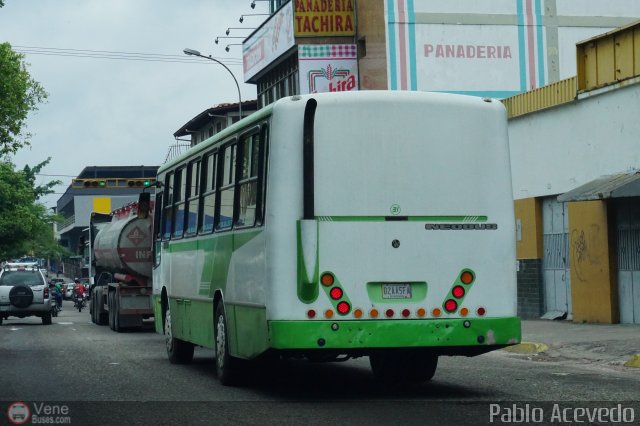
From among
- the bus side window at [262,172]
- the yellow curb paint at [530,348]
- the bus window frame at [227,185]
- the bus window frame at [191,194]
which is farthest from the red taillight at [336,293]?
the yellow curb paint at [530,348]

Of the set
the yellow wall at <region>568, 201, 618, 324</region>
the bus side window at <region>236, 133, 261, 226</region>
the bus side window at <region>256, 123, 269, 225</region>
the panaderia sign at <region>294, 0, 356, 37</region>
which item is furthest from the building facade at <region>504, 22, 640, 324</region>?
the panaderia sign at <region>294, 0, 356, 37</region>

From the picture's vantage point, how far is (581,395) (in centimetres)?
1295

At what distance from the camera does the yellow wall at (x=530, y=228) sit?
29.5 metres

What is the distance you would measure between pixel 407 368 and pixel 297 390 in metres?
1.52

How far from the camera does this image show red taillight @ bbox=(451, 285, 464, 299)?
506 inches

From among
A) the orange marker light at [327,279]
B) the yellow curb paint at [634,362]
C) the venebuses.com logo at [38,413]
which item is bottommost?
the venebuses.com logo at [38,413]

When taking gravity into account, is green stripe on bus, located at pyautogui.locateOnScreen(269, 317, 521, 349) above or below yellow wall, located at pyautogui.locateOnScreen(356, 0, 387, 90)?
below

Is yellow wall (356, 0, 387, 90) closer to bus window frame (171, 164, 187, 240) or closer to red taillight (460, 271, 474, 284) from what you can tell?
bus window frame (171, 164, 187, 240)

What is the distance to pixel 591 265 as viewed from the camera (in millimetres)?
26297

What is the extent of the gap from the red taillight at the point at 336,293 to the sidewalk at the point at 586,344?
21.0 feet

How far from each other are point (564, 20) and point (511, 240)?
3523 cm

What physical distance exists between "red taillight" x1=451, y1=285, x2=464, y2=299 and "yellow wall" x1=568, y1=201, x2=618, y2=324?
13.2 meters

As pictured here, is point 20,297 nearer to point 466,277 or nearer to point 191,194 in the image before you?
point 191,194

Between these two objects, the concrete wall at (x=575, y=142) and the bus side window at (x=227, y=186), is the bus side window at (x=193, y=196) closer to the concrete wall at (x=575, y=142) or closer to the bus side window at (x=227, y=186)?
the bus side window at (x=227, y=186)
